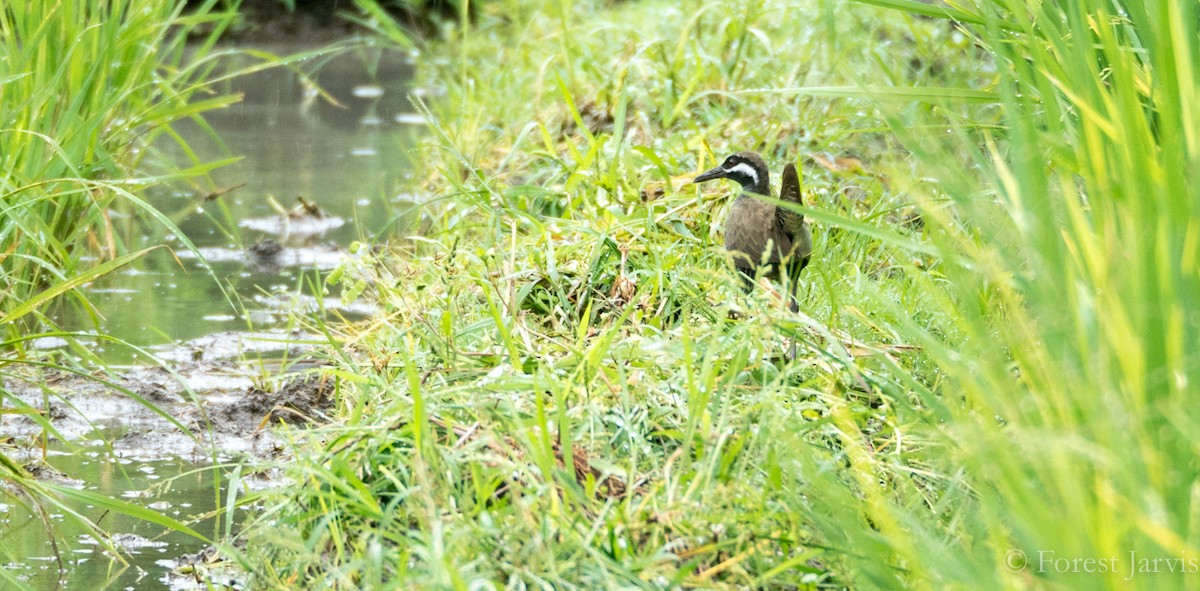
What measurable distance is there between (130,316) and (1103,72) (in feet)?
11.3

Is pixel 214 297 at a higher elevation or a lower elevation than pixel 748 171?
lower

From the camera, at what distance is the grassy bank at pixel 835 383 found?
162cm

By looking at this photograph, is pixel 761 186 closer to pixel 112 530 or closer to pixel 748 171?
pixel 748 171

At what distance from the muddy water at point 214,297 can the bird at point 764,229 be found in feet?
3.11

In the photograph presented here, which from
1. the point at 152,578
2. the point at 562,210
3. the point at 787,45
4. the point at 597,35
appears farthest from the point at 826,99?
the point at 152,578

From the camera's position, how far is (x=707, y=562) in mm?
2240

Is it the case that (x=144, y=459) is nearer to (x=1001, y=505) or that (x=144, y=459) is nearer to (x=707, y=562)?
(x=707, y=562)

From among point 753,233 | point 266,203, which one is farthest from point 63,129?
point 266,203

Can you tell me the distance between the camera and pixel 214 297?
5.22 metres

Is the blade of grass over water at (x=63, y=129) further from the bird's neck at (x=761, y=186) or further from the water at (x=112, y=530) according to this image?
the bird's neck at (x=761, y=186)

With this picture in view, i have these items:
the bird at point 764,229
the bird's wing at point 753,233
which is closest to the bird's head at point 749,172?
the bird at point 764,229

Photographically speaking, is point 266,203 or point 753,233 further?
point 266,203

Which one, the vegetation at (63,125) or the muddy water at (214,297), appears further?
the vegetation at (63,125)

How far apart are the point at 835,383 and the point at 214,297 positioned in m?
3.01
